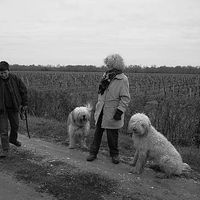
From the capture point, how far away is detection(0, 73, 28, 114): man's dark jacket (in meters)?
7.59

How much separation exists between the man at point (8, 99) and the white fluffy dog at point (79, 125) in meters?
1.32

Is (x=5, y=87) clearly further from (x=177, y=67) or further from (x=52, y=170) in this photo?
(x=177, y=67)

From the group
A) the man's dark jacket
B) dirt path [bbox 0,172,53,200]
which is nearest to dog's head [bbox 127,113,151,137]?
dirt path [bbox 0,172,53,200]

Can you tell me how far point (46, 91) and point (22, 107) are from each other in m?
6.28

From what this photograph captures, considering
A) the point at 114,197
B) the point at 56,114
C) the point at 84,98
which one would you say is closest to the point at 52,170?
the point at 114,197

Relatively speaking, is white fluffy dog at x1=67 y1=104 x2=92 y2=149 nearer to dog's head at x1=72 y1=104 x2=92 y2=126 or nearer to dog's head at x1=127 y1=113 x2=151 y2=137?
dog's head at x1=72 y1=104 x2=92 y2=126

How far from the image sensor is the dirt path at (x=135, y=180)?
576 cm

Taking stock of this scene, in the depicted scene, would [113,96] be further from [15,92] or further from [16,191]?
[16,191]

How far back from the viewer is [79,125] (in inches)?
339

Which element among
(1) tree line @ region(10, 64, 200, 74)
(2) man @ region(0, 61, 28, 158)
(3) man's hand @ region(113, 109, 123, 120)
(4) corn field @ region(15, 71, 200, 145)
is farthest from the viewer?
(1) tree line @ region(10, 64, 200, 74)

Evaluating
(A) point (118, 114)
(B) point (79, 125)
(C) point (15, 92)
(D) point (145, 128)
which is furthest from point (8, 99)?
(D) point (145, 128)

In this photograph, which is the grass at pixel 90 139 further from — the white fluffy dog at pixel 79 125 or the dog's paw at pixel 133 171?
the dog's paw at pixel 133 171

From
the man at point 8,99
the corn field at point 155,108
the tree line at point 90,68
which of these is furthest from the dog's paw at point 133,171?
the tree line at point 90,68

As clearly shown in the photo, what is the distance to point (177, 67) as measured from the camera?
67.6m
